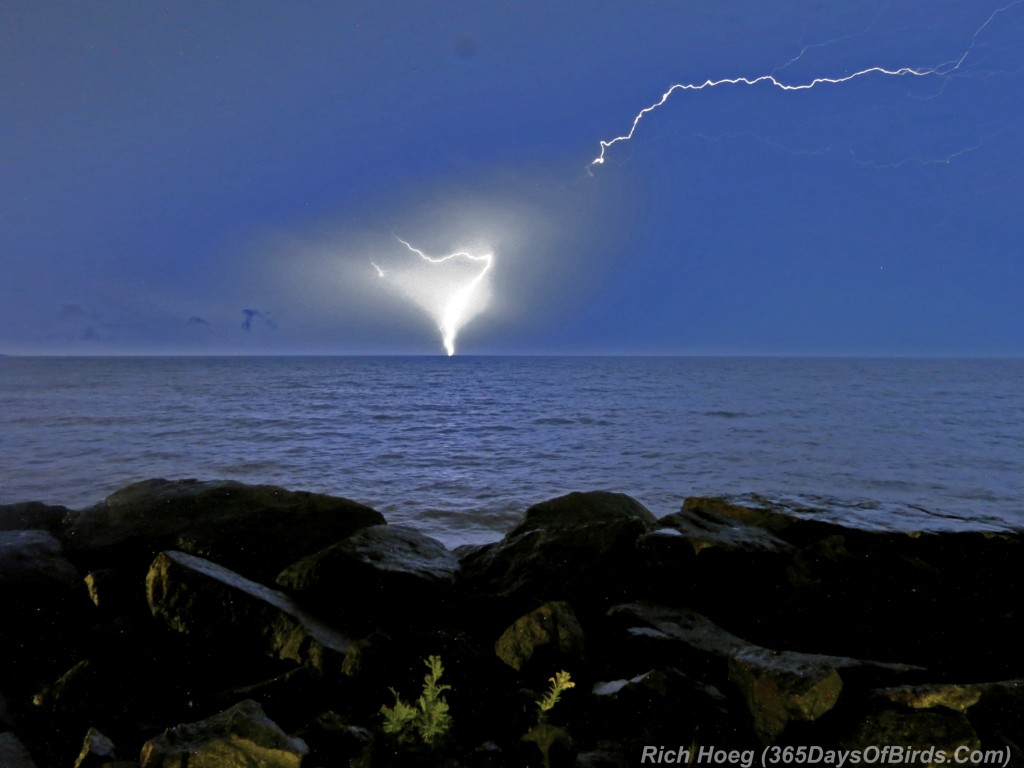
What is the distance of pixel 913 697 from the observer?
351 cm

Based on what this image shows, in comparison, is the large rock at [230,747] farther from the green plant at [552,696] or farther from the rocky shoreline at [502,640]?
the green plant at [552,696]

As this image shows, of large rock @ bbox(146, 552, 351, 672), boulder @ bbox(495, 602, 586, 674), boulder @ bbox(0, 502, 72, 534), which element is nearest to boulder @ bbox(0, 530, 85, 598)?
large rock @ bbox(146, 552, 351, 672)

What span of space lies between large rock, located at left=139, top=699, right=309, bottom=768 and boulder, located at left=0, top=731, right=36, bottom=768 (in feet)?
3.01

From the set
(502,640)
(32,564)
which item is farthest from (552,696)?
(32,564)

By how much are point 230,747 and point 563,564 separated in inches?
147

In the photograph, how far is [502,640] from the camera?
15.1ft

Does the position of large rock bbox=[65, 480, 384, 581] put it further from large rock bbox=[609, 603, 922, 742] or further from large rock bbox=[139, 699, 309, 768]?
large rock bbox=[609, 603, 922, 742]

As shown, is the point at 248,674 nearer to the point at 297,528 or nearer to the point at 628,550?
the point at 297,528

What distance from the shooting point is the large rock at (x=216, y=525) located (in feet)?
22.2

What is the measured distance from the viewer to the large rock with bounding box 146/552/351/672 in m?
4.70

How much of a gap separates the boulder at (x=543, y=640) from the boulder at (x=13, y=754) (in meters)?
3.07

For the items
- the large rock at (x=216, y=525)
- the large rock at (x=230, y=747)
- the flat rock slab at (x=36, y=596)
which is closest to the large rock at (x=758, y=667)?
the large rock at (x=230, y=747)

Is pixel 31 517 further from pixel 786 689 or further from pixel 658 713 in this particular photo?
pixel 786 689

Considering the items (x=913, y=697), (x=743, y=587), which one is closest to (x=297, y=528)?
(x=743, y=587)
